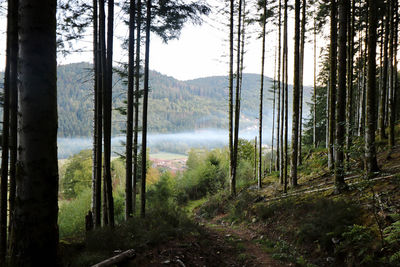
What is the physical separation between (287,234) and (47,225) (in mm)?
6116

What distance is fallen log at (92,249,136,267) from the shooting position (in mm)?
3439

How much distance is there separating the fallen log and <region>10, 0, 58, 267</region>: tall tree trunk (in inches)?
73.8

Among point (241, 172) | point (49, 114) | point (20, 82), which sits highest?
point (20, 82)

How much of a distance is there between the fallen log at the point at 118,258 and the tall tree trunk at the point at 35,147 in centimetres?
187

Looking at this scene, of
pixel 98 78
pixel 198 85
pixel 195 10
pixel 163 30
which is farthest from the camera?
pixel 198 85

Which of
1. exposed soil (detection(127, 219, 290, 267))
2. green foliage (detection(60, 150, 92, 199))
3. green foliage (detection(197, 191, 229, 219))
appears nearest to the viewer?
exposed soil (detection(127, 219, 290, 267))

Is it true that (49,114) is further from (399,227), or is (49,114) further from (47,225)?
(399,227)

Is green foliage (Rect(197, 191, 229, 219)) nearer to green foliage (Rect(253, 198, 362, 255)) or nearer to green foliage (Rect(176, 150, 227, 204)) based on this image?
green foliage (Rect(253, 198, 362, 255))

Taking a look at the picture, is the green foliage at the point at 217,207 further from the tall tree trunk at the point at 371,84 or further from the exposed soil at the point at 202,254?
the tall tree trunk at the point at 371,84

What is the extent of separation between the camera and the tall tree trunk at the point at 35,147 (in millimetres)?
1771

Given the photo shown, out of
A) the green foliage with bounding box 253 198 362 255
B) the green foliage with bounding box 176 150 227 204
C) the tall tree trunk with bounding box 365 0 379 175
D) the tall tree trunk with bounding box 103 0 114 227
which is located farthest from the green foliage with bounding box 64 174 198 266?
the green foliage with bounding box 176 150 227 204

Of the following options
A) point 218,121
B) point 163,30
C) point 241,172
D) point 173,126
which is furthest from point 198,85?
point 163,30

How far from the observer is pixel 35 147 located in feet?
5.87

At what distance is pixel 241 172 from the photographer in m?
24.6
